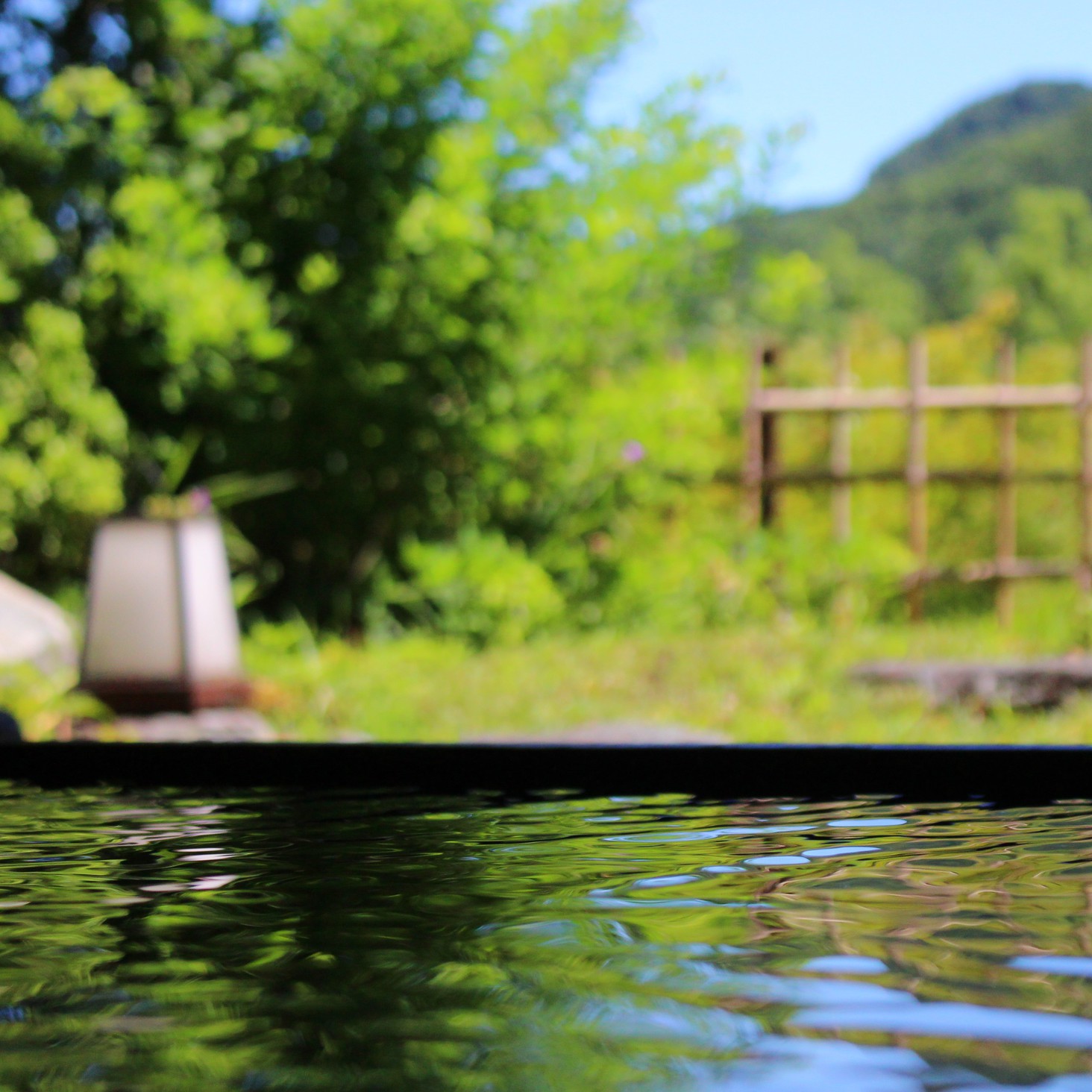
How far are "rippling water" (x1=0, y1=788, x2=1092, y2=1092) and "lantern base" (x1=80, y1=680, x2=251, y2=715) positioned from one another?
2589mm

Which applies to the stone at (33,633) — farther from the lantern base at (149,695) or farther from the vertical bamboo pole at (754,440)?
the vertical bamboo pole at (754,440)

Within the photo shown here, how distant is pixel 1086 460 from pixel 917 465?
0.80 metres

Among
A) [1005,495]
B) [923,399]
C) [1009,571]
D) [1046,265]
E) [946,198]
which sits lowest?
[1009,571]

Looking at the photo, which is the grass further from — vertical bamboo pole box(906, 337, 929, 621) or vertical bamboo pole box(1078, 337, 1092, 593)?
vertical bamboo pole box(1078, 337, 1092, 593)

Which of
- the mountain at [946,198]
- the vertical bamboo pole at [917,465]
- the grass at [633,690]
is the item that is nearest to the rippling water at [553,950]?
the grass at [633,690]

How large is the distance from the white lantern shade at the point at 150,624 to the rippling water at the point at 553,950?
2.60m

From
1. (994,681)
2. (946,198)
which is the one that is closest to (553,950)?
(994,681)

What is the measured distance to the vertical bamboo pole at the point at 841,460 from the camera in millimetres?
7320

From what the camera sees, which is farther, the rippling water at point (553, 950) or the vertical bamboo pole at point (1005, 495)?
the vertical bamboo pole at point (1005, 495)

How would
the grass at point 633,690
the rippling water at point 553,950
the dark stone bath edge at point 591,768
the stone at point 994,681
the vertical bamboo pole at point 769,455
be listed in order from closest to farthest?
the rippling water at point 553,950, the dark stone bath edge at point 591,768, the grass at point 633,690, the stone at point 994,681, the vertical bamboo pole at point 769,455

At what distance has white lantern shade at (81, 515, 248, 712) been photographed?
170 inches

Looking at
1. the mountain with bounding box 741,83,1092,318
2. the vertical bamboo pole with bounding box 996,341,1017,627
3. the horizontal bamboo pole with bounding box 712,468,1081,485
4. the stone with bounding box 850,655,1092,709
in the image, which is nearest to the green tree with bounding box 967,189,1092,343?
the mountain with bounding box 741,83,1092,318

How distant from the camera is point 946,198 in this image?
96.1ft

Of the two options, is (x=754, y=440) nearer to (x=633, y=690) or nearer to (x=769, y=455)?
(x=769, y=455)
